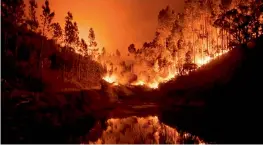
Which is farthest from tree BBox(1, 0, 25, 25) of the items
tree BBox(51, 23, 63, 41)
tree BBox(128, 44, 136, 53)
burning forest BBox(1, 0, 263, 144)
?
tree BBox(128, 44, 136, 53)

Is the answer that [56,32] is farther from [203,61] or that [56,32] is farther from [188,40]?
[203,61]

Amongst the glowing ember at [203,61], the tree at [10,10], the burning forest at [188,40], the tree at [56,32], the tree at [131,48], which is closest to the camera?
the tree at [10,10]

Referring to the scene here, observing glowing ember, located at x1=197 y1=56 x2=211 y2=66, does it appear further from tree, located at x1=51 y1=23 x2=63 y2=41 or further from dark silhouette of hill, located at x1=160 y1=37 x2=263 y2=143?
tree, located at x1=51 y1=23 x2=63 y2=41

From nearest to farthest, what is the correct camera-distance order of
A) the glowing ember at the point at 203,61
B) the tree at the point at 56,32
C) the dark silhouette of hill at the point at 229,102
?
1. the dark silhouette of hill at the point at 229,102
2. the glowing ember at the point at 203,61
3. the tree at the point at 56,32

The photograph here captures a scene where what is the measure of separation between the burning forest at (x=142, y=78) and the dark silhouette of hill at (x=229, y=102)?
194 mm

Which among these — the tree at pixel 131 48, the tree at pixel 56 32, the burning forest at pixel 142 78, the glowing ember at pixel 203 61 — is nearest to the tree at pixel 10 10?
the burning forest at pixel 142 78

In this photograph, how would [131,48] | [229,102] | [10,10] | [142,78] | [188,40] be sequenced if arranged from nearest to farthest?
1. [229,102]
2. [10,10]
3. [188,40]
4. [142,78]
5. [131,48]

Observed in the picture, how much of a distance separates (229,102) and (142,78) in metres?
75.6

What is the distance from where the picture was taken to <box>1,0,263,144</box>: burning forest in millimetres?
24016

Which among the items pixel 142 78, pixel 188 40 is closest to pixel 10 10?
pixel 188 40

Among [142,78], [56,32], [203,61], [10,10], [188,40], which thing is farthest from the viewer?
[142,78]

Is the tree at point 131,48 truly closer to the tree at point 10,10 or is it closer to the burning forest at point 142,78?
the burning forest at point 142,78

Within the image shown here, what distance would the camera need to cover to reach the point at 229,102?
34.8m

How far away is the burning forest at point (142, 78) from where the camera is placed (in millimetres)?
24016
